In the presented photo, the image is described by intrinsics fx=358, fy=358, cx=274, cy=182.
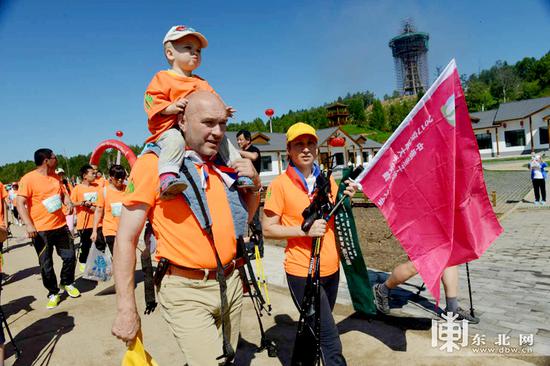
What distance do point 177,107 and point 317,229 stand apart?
1.36m

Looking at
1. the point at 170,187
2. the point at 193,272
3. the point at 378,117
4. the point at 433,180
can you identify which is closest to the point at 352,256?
the point at 433,180

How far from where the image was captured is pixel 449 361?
3.38 metres

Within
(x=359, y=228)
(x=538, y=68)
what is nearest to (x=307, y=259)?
(x=359, y=228)

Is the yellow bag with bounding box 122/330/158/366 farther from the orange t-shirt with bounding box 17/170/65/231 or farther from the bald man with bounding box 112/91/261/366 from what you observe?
the orange t-shirt with bounding box 17/170/65/231

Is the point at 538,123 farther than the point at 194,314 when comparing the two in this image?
Yes

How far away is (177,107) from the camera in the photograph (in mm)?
2158

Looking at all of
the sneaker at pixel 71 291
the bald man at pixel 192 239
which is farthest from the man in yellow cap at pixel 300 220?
the sneaker at pixel 71 291

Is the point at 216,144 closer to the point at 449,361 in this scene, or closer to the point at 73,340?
the point at 449,361

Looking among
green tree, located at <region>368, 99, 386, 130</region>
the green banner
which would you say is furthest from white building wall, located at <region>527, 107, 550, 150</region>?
the green banner

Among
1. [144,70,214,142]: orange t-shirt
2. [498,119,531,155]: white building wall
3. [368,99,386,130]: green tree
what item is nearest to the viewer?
[144,70,214,142]: orange t-shirt

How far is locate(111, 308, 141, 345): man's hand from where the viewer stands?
189 centimetres

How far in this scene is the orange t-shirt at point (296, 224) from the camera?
3.01m

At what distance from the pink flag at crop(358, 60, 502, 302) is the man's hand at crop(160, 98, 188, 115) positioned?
165 centimetres

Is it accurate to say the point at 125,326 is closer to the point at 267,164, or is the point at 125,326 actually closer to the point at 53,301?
the point at 53,301
